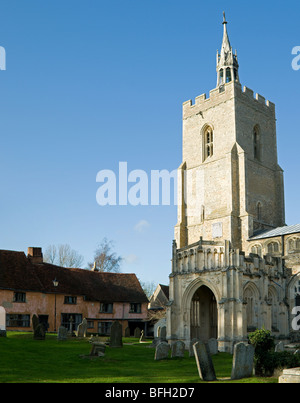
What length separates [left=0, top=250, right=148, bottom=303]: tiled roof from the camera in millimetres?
39094

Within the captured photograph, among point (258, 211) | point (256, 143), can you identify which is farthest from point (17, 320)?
point (256, 143)

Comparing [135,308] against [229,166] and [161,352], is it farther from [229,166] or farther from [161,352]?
[161,352]

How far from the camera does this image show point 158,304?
5312 centimetres

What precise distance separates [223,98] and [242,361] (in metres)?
34.9

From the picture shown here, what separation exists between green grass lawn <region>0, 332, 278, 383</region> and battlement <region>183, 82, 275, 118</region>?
28.7 meters

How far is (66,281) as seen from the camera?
141 ft

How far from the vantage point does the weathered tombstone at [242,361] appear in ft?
48.0

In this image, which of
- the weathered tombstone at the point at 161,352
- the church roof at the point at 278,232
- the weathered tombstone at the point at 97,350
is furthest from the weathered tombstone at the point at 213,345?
the church roof at the point at 278,232

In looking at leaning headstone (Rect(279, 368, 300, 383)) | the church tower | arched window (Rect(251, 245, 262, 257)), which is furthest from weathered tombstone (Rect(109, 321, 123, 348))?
the church tower

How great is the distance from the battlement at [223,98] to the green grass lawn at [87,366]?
28.7 metres

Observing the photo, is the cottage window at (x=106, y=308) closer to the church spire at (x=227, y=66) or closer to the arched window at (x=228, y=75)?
the church spire at (x=227, y=66)
